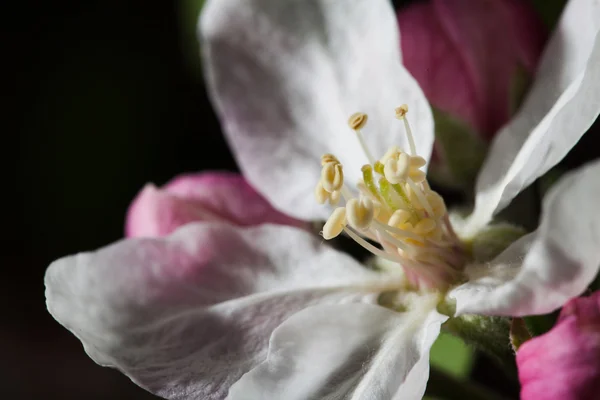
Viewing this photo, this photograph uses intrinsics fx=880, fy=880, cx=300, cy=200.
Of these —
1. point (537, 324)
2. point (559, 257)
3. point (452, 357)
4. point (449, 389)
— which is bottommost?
point (452, 357)

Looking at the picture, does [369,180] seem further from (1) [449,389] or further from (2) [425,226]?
(1) [449,389]

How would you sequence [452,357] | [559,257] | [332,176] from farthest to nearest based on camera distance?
[452,357] < [332,176] < [559,257]

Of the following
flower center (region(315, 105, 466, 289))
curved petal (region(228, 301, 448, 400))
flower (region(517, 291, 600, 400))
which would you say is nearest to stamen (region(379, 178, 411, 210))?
flower center (region(315, 105, 466, 289))

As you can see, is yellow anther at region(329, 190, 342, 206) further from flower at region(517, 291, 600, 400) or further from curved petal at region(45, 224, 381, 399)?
flower at region(517, 291, 600, 400)

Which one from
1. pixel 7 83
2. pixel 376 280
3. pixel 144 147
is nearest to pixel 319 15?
pixel 376 280

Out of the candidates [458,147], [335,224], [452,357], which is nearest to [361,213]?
[335,224]

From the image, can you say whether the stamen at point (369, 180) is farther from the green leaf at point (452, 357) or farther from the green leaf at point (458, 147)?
the green leaf at point (452, 357)

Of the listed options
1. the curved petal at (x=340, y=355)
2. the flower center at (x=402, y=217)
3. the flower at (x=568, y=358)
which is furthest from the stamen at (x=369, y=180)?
the flower at (x=568, y=358)
